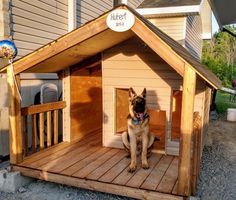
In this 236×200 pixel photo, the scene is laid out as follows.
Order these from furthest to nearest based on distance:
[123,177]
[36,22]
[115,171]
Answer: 1. [36,22]
2. [115,171]
3. [123,177]

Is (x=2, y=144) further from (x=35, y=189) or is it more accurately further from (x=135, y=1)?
(x=135, y=1)

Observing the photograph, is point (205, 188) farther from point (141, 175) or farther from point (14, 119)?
point (14, 119)

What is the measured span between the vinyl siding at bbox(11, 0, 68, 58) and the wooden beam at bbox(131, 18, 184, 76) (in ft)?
11.1

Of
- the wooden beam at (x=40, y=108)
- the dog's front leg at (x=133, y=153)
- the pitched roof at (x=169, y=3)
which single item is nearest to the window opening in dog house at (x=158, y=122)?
the dog's front leg at (x=133, y=153)

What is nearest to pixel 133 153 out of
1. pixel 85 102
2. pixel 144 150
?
Answer: pixel 144 150

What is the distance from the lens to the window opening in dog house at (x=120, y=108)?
5.75m

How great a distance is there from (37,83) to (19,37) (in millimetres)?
1204

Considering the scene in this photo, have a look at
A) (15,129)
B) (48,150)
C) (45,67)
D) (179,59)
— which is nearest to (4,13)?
(45,67)

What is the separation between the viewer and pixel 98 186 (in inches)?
158

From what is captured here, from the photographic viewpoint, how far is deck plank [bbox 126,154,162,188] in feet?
12.9

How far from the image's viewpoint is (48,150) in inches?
215

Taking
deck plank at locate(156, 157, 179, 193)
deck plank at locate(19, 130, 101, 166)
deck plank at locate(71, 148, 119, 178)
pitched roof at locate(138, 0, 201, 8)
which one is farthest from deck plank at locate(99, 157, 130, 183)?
pitched roof at locate(138, 0, 201, 8)

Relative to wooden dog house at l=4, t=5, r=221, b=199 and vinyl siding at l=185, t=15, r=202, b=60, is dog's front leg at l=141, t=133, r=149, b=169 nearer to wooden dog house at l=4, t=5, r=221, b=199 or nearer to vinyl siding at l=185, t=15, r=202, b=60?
wooden dog house at l=4, t=5, r=221, b=199

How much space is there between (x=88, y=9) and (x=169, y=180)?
6298 mm
